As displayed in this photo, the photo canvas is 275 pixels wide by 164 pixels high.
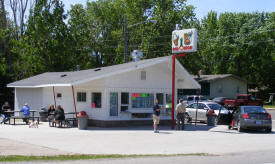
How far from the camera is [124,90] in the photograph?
22719 mm

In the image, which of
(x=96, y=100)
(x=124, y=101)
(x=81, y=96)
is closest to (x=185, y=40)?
(x=124, y=101)

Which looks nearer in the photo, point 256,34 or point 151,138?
point 151,138

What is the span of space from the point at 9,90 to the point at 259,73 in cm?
4095

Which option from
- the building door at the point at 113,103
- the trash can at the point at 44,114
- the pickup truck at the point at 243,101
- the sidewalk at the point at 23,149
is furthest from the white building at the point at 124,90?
the pickup truck at the point at 243,101

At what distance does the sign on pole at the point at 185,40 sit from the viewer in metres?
21.3

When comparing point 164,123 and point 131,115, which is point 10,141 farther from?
point 164,123

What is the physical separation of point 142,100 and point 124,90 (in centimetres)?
147

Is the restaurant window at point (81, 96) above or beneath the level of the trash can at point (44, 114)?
above

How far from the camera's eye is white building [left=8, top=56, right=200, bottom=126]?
22.1 meters

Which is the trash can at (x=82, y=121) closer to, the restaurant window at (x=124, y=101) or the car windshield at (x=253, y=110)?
the restaurant window at (x=124, y=101)

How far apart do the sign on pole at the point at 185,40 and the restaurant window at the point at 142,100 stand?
3410 mm

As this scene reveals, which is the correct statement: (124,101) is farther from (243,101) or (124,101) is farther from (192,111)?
(243,101)

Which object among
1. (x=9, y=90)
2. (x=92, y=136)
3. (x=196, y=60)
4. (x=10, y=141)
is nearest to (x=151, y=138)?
(x=92, y=136)

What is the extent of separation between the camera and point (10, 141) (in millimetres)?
15484
